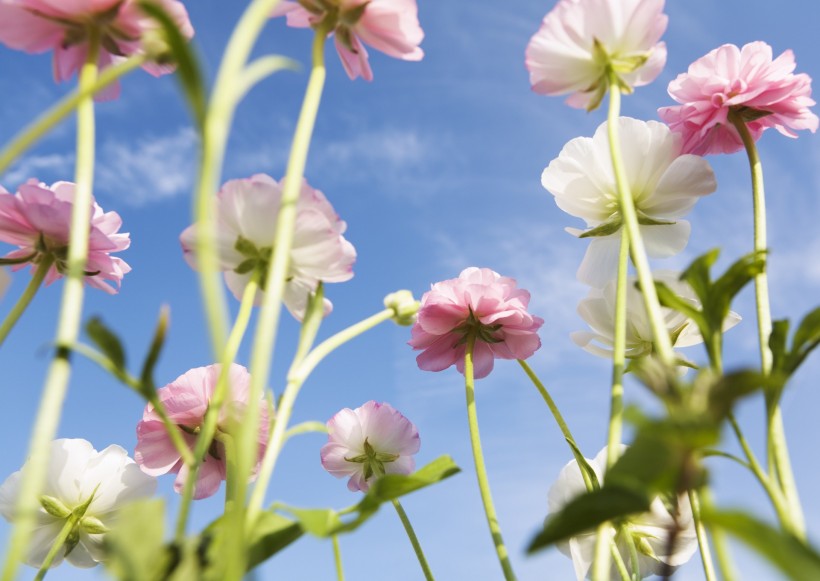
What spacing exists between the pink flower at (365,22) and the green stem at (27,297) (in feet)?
1.09

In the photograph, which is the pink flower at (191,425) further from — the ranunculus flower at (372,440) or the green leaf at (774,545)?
the green leaf at (774,545)

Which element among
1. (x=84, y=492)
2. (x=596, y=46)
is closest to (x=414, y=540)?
(x=84, y=492)

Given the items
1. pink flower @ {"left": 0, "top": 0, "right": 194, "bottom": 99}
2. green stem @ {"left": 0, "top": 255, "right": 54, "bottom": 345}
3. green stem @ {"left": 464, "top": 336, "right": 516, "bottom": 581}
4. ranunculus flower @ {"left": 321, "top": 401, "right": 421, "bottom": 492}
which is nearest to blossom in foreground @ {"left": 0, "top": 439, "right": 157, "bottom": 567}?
ranunculus flower @ {"left": 321, "top": 401, "right": 421, "bottom": 492}

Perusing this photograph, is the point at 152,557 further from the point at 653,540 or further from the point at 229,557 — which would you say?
the point at 653,540

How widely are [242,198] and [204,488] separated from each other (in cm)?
49

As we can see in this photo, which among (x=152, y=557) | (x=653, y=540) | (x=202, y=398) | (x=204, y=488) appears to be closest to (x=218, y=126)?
(x=152, y=557)

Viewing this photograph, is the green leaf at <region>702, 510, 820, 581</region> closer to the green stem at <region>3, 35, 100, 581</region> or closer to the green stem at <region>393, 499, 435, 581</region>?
the green stem at <region>3, 35, 100, 581</region>

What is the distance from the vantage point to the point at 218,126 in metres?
0.40

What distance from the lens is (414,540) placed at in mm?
941

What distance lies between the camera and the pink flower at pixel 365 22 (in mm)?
607

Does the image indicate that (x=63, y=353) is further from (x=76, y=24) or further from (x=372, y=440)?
(x=372, y=440)

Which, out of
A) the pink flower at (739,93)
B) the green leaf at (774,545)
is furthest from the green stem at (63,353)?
the pink flower at (739,93)

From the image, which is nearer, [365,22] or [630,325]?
[365,22]

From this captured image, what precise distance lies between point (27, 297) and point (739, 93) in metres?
0.84
